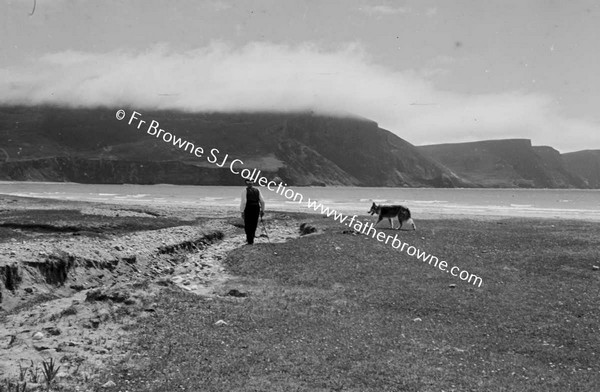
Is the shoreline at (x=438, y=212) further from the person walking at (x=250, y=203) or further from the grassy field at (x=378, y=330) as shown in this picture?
the grassy field at (x=378, y=330)

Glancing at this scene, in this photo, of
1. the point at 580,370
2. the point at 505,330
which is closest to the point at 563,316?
the point at 505,330

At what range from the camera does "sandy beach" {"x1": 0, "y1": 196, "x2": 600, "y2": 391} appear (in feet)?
28.4

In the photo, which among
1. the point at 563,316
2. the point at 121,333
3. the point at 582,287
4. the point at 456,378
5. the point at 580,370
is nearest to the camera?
the point at 456,378

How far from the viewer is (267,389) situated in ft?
25.8

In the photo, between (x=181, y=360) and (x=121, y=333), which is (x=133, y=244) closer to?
(x=121, y=333)

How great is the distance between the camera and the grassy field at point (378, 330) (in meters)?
8.44

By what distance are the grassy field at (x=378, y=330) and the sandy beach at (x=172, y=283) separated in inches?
3.0

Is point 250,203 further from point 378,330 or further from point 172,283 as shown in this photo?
point 378,330

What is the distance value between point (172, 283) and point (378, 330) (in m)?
6.86

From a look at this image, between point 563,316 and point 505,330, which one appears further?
point 563,316

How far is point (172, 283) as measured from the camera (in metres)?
14.8

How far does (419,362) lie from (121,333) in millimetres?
6222

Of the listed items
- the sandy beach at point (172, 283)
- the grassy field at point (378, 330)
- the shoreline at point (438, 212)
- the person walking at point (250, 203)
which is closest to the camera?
the grassy field at point (378, 330)

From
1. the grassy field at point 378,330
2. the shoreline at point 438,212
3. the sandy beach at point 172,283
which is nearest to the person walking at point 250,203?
the sandy beach at point 172,283
